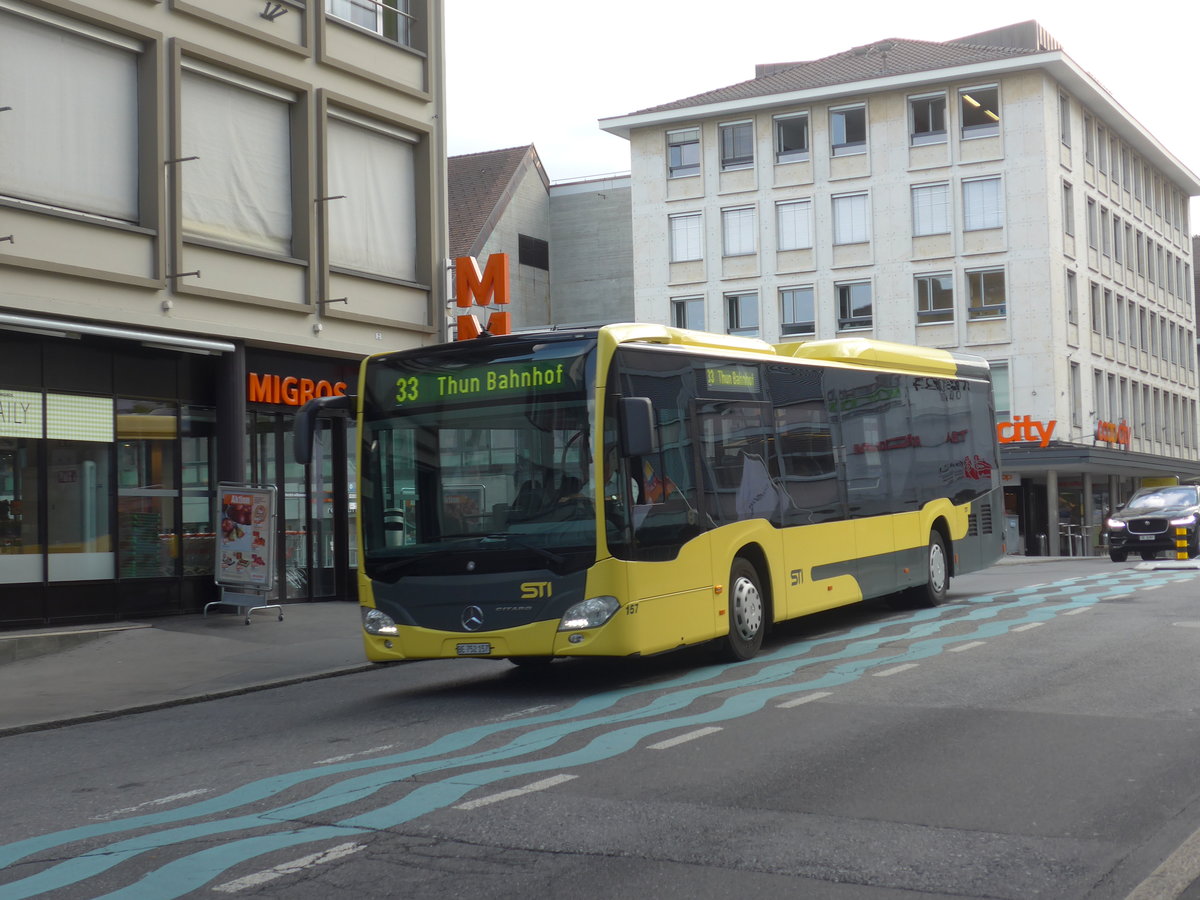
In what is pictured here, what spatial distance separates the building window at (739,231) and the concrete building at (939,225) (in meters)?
0.08

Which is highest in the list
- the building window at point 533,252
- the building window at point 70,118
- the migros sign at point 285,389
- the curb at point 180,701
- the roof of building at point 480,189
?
the roof of building at point 480,189

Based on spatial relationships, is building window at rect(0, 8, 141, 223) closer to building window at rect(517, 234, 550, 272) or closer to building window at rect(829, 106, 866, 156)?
building window at rect(517, 234, 550, 272)

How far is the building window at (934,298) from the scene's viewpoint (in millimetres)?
A: 56406

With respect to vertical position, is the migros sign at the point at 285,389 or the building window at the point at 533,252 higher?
the building window at the point at 533,252

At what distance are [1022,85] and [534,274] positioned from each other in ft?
67.0

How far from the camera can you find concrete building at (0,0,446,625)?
58.0 feet

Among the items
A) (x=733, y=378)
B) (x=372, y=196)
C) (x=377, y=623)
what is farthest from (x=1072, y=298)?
(x=377, y=623)

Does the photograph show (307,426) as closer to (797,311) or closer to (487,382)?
(487,382)

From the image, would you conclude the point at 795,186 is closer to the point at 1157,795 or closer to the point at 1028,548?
the point at 1028,548

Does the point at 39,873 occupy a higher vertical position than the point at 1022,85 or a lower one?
lower

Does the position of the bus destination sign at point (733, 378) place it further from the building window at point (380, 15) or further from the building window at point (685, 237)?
the building window at point (685, 237)

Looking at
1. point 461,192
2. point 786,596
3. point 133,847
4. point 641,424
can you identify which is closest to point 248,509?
point 786,596

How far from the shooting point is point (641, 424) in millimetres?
11477

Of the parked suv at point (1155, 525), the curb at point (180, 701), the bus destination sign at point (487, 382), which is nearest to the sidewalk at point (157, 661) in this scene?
the curb at point (180, 701)
